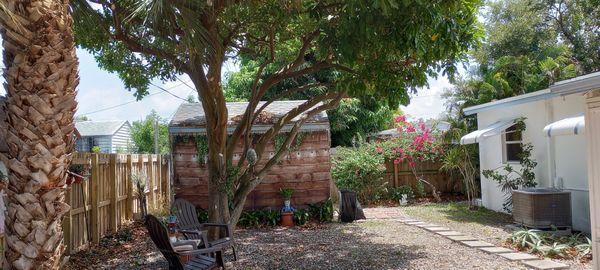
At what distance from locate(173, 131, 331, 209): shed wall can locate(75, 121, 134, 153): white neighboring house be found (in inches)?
763

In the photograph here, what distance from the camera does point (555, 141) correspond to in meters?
9.95

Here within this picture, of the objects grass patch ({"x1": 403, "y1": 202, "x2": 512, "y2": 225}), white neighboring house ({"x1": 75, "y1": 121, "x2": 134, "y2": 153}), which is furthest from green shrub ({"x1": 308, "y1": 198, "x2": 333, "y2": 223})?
white neighboring house ({"x1": 75, "y1": 121, "x2": 134, "y2": 153})

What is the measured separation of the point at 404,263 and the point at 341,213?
4589mm

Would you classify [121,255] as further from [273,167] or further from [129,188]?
[273,167]

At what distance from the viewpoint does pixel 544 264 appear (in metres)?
6.76

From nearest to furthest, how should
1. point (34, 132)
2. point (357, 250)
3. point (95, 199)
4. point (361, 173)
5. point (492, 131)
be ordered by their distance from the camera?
1. point (34, 132)
2. point (357, 250)
3. point (95, 199)
4. point (492, 131)
5. point (361, 173)

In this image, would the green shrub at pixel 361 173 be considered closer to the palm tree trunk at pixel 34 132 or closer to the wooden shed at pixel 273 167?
the wooden shed at pixel 273 167

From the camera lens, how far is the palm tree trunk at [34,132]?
289 cm

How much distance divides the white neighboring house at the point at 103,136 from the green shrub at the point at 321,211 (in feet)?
68.5

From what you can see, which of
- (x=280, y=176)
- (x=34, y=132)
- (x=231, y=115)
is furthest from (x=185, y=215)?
(x=34, y=132)

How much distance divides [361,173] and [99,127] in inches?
886

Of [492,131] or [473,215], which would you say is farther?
[473,215]

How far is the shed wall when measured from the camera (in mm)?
11719

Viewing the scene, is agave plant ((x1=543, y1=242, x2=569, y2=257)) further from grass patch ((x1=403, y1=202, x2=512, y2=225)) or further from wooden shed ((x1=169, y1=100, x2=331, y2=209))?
wooden shed ((x1=169, y1=100, x2=331, y2=209))
